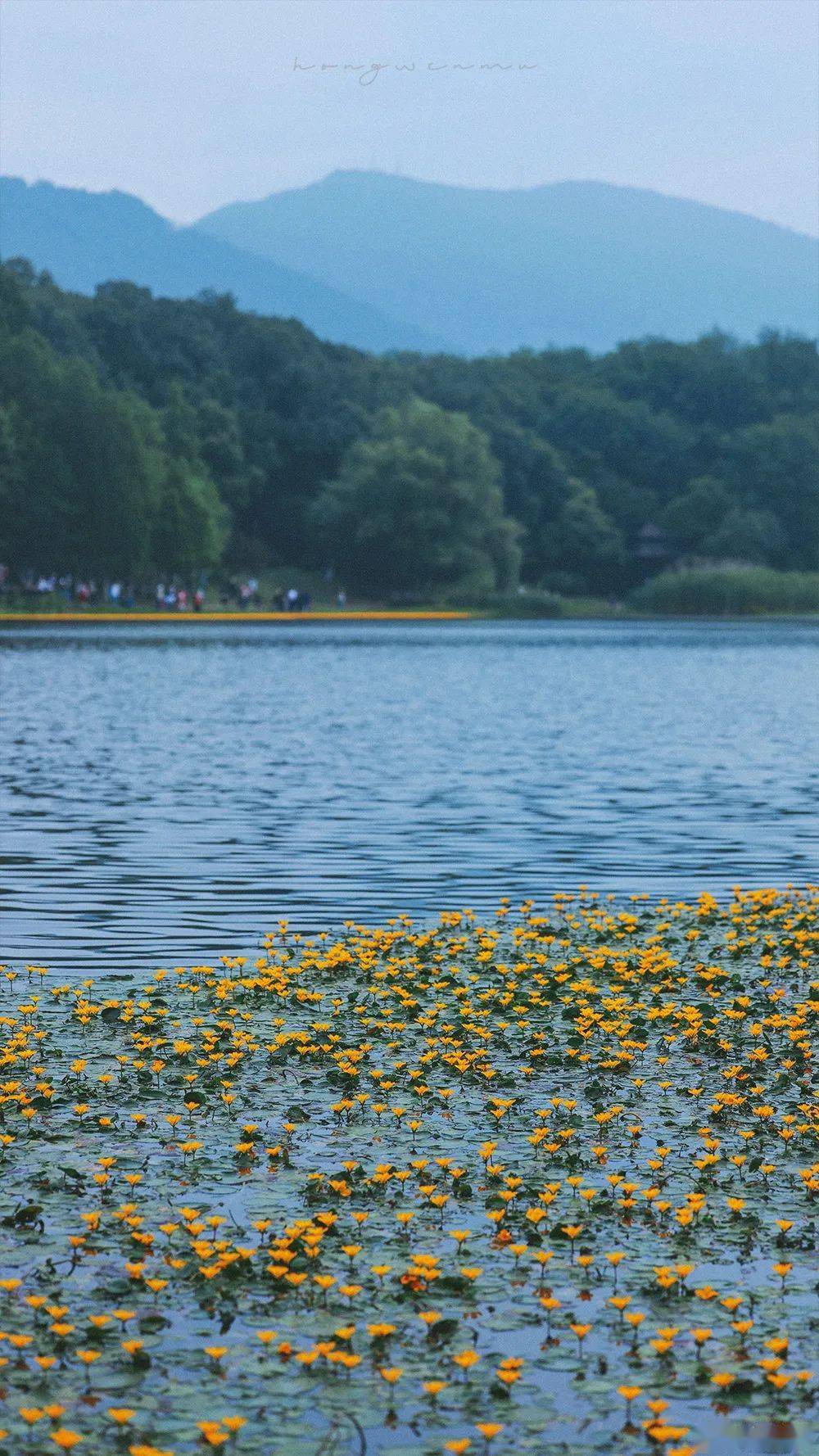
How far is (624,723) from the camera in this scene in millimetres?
46531

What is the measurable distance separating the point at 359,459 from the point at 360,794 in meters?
122

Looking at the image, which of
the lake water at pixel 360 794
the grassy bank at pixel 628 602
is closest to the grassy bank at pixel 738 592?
the grassy bank at pixel 628 602

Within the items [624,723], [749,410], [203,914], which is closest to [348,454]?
[749,410]

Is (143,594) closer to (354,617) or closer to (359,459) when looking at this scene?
(354,617)

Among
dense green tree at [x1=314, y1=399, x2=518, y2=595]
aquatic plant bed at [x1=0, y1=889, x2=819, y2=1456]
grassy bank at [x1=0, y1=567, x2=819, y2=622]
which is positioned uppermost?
dense green tree at [x1=314, y1=399, x2=518, y2=595]

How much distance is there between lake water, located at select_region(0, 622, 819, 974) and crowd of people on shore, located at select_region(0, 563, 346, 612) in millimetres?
60385

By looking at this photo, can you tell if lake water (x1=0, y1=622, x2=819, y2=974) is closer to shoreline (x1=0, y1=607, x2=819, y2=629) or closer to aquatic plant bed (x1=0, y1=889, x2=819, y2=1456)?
aquatic plant bed (x1=0, y1=889, x2=819, y2=1456)

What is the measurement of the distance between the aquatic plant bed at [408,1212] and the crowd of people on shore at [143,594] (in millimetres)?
110860

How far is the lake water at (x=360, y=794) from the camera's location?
20359 millimetres

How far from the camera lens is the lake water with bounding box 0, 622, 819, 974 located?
20359mm

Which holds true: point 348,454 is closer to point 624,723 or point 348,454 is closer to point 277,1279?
point 624,723

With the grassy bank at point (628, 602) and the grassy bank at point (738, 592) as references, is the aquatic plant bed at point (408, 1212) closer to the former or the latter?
the grassy bank at point (628, 602)

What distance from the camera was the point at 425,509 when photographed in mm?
144000

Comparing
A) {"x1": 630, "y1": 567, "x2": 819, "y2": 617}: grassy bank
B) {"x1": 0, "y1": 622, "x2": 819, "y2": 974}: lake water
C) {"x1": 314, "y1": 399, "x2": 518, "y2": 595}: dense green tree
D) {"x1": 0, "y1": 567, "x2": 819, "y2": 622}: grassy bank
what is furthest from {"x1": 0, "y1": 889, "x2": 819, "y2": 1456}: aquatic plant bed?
{"x1": 314, "y1": 399, "x2": 518, "y2": 595}: dense green tree
